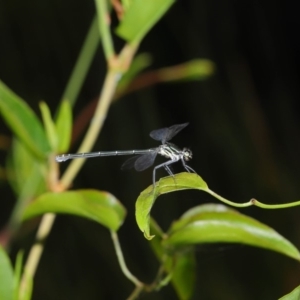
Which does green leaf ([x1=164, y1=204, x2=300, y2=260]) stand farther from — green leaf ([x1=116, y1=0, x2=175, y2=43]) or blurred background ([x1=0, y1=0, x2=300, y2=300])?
blurred background ([x1=0, y1=0, x2=300, y2=300])

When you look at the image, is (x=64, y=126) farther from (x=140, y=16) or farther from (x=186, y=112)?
(x=186, y=112)

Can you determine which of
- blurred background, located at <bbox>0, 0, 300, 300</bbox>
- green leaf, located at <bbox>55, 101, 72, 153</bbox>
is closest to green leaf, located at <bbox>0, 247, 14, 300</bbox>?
green leaf, located at <bbox>55, 101, 72, 153</bbox>

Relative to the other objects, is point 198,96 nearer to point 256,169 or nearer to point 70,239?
point 256,169

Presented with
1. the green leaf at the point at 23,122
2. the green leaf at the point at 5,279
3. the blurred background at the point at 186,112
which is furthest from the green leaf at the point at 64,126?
the blurred background at the point at 186,112

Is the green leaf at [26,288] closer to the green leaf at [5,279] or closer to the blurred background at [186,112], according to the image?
the green leaf at [5,279]

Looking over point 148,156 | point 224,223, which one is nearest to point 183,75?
point 148,156
